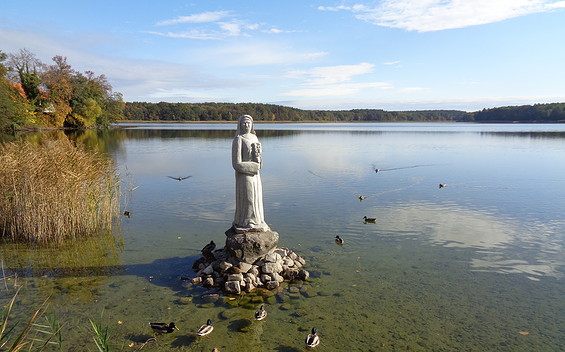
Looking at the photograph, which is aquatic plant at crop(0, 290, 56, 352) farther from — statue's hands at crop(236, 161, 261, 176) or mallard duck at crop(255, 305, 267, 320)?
statue's hands at crop(236, 161, 261, 176)

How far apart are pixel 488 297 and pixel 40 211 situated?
41.6ft

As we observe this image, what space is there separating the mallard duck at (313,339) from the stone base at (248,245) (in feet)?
9.82

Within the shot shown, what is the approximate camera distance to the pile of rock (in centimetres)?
886

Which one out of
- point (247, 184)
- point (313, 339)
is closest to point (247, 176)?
point (247, 184)

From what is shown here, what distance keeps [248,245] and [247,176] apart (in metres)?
1.73

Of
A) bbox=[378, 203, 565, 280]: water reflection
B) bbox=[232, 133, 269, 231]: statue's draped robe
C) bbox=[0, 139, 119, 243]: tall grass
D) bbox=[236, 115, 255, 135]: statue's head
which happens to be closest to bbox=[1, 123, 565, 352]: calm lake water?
bbox=[378, 203, 565, 280]: water reflection

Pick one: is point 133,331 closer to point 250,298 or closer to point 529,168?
point 250,298

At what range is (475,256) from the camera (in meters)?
11.3

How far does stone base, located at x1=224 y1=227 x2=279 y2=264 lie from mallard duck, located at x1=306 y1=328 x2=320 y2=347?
118 inches

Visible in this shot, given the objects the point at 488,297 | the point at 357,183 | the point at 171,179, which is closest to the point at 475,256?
the point at 488,297

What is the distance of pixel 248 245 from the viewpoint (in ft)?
30.8

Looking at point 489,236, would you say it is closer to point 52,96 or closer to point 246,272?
point 246,272

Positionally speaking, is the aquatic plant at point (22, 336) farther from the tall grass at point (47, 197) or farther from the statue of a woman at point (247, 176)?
the statue of a woman at point (247, 176)

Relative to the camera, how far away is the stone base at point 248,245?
938 cm
